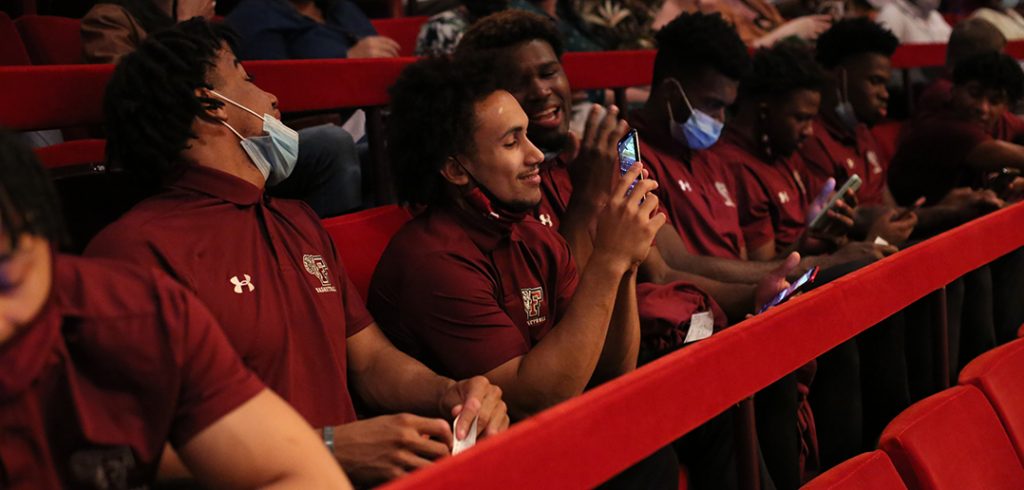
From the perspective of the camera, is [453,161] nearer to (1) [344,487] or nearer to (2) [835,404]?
(2) [835,404]

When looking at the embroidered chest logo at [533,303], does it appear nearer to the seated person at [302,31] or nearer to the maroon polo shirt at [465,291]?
the maroon polo shirt at [465,291]

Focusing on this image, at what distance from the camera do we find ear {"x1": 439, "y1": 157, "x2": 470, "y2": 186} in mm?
2002

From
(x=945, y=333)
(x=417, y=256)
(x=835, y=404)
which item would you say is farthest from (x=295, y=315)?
(x=945, y=333)

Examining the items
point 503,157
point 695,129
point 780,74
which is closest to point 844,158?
point 780,74

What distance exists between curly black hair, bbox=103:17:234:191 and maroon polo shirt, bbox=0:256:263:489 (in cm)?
68

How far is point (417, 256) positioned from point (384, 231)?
0.34 metres

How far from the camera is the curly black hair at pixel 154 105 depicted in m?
1.62

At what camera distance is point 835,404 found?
84.6 inches

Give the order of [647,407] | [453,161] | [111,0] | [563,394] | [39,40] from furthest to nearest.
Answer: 1. [39,40]
2. [111,0]
3. [453,161]
4. [563,394]
5. [647,407]

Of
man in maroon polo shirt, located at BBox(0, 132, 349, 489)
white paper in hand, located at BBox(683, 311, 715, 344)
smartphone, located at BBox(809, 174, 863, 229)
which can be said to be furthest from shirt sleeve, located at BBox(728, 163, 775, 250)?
man in maroon polo shirt, located at BBox(0, 132, 349, 489)

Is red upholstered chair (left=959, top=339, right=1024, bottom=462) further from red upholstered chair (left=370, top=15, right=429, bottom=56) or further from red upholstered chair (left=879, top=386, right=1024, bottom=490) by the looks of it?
red upholstered chair (left=370, top=15, right=429, bottom=56)

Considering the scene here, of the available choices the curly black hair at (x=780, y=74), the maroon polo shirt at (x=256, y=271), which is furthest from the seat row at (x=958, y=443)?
the curly black hair at (x=780, y=74)

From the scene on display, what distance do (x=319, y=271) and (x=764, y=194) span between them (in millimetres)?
1973

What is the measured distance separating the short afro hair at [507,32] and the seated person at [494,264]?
48cm
